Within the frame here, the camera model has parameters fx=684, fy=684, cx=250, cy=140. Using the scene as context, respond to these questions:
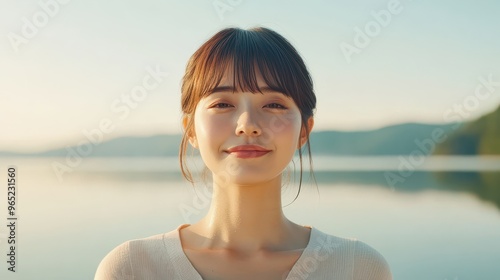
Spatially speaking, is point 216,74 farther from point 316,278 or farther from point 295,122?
point 316,278

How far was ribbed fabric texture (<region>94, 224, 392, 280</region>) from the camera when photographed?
215 centimetres

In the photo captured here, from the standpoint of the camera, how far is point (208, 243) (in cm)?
220

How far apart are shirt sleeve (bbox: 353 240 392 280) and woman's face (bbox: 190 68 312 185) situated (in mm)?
417

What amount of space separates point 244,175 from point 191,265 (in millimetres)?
333

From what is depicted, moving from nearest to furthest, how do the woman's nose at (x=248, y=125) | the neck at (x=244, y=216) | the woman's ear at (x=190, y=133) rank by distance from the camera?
the woman's nose at (x=248, y=125) < the neck at (x=244, y=216) < the woman's ear at (x=190, y=133)

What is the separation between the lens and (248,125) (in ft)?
6.71

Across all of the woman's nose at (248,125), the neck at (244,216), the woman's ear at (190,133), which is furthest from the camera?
the woman's ear at (190,133)

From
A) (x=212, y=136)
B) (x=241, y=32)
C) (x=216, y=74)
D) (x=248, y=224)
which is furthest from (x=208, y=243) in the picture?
(x=241, y=32)

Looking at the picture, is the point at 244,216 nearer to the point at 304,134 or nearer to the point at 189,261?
the point at 189,261

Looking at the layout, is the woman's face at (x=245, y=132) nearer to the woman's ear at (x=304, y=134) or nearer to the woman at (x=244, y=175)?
the woman at (x=244, y=175)

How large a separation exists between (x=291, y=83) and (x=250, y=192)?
1.22 feet

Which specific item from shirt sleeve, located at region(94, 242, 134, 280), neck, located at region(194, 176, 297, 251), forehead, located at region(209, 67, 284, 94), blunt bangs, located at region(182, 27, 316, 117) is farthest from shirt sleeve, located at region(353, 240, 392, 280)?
shirt sleeve, located at region(94, 242, 134, 280)

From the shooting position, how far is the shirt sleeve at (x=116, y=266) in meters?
2.14

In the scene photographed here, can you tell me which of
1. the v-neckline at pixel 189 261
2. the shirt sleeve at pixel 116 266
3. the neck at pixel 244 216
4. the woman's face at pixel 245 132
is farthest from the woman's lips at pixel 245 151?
Result: the shirt sleeve at pixel 116 266
